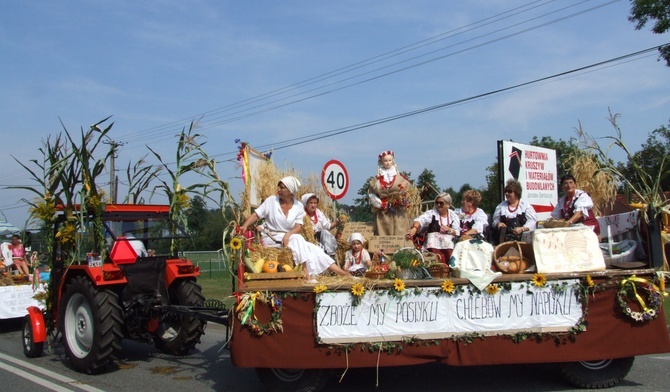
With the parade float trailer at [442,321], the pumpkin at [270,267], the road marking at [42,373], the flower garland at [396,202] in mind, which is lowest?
the road marking at [42,373]

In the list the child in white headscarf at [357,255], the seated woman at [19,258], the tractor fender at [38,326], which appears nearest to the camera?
the child in white headscarf at [357,255]

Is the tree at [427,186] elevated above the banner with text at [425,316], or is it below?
above

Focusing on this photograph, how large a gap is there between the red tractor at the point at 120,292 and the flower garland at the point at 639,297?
4.31 metres

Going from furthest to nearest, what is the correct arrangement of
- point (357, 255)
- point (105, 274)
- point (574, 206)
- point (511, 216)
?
point (357, 255) < point (105, 274) < point (511, 216) < point (574, 206)

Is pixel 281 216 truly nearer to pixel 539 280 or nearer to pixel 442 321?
pixel 442 321

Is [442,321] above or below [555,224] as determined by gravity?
below

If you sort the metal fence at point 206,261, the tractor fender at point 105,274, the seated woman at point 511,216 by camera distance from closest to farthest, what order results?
the seated woman at point 511,216, the tractor fender at point 105,274, the metal fence at point 206,261

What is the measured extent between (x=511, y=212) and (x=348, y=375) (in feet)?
9.48

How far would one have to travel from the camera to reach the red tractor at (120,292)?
308 inches

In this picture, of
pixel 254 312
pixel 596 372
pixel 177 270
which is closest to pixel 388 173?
pixel 177 270

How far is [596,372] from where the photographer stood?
20.2ft

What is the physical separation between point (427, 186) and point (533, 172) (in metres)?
3.56

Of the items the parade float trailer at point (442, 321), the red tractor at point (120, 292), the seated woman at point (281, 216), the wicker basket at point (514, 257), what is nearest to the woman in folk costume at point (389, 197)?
the seated woman at point (281, 216)

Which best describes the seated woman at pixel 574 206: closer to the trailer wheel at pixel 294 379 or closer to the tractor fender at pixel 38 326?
the trailer wheel at pixel 294 379
